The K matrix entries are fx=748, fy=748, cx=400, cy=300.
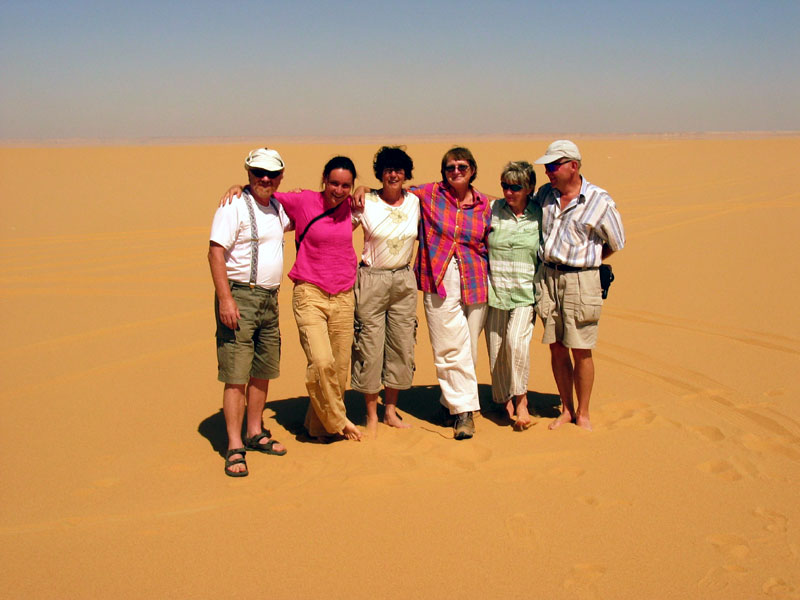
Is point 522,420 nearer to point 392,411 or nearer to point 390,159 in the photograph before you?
point 392,411

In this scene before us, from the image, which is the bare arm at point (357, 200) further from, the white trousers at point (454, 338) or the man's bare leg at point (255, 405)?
the man's bare leg at point (255, 405)

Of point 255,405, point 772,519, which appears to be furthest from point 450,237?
point 772,519

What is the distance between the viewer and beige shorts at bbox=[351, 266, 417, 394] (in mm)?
4703

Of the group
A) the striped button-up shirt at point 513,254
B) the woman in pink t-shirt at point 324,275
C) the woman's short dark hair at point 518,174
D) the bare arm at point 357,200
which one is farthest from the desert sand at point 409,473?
the woman's short dark hair at point 518,174

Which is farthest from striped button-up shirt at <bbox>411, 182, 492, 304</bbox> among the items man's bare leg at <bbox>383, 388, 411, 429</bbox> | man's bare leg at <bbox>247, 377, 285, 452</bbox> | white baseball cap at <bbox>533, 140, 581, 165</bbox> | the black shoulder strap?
man's bare leg at <bbox>247, 377, 285, 452</bbox>

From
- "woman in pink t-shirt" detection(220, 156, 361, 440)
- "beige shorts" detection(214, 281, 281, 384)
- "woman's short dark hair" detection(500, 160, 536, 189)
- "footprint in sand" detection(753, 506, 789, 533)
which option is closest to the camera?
"footprint in sand" detection(753, 506, 789, 533)

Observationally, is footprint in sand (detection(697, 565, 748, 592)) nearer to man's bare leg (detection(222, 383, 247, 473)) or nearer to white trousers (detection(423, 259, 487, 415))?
white trousers (detection(423, 259, 487, 415))

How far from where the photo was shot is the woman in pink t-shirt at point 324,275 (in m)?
4.46

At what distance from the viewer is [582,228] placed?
4.66 meters

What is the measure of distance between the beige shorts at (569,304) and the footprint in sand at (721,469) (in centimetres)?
100

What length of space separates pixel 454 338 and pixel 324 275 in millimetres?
969

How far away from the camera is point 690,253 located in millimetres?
10617

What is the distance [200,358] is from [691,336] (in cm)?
456

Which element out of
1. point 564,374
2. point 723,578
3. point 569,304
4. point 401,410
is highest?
point 569,304
